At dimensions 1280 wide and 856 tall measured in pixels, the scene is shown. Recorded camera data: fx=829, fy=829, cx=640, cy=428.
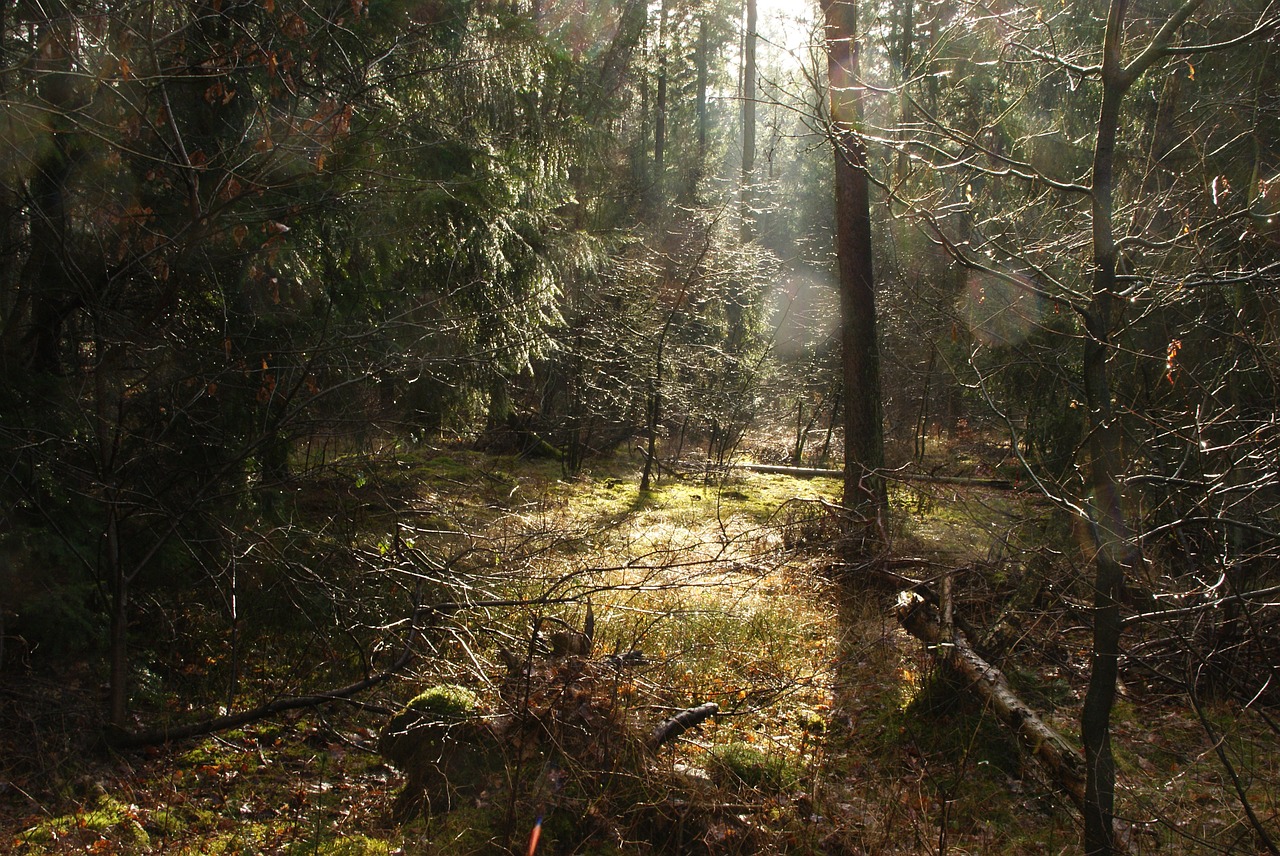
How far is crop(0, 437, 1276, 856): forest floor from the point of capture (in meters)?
4.02

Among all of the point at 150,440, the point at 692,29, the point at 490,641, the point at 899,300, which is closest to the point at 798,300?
the point at 899,300

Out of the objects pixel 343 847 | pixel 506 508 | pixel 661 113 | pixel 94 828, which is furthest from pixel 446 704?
pixel 661 113

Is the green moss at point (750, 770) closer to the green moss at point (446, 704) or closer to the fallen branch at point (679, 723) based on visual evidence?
the fallen branch at point (679, 723)

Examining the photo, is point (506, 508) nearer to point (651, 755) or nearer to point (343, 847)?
point (651, 755)

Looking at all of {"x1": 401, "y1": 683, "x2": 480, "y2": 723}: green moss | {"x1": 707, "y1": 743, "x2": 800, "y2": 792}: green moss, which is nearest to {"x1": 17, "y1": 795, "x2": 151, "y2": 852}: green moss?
{"x1": 401, "y1": 683, "x2": 480, "y2": 723}: green moss

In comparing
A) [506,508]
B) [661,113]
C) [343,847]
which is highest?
[661,113]

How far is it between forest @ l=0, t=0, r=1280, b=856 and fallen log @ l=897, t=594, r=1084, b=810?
0.10ft

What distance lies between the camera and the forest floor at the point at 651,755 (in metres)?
4.02

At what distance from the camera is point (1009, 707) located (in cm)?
507

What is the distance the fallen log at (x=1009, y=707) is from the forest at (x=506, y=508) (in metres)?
0.03

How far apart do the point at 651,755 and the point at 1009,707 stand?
90.7 inches

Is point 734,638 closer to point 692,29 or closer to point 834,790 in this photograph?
point 834,790

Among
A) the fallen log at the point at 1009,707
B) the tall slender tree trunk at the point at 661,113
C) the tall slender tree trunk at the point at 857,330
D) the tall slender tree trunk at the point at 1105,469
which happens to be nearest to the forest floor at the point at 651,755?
the fallen log at the point at 1009,707

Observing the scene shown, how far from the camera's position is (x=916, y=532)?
10406 millimetres
